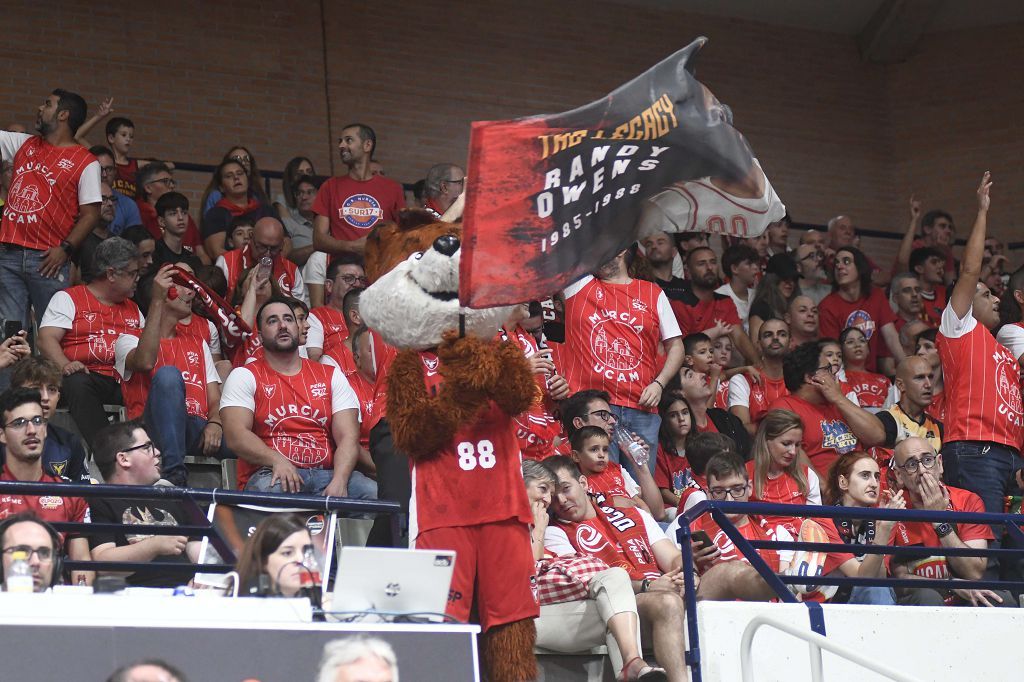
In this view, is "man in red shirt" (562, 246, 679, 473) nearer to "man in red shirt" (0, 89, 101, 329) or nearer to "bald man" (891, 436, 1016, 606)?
"bald man" (891, 436, 1016, 606)

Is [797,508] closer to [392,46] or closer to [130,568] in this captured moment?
[130,568]

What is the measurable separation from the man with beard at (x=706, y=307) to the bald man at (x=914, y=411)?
1323 millimetres

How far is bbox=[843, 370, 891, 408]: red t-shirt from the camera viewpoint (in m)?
9.22

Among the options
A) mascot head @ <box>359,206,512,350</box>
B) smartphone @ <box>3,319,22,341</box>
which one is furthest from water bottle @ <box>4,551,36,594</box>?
smartphone @ <box>3,319,22,341</box>

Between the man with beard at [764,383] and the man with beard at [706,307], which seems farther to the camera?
the man with beard at [706,307]

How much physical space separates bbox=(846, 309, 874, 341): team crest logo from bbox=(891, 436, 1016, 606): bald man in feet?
11.7

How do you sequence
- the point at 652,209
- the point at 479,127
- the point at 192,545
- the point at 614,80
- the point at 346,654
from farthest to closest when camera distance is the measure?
the point at 614,80
the point at 192,545
the point at 652,209
the point at 479,127
the point at 346,654

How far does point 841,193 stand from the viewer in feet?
48.5

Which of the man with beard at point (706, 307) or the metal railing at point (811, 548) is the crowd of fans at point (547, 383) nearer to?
the man with beard at point (706, 307)

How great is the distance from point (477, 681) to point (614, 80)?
35.4 feet

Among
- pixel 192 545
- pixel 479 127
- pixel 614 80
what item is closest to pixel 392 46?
pixel 614 80

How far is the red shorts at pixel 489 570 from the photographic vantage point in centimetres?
455

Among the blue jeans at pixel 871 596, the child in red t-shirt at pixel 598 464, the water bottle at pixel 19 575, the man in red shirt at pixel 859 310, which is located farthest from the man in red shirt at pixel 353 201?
the water bottle at pixel 19 575

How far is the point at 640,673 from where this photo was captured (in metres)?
5.12
